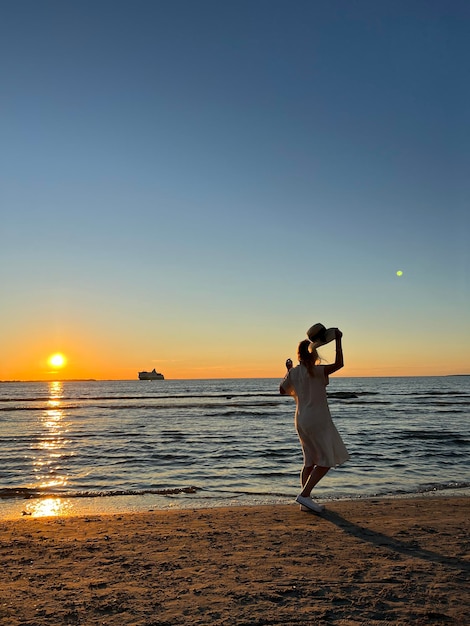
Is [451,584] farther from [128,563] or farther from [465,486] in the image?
[465,486]

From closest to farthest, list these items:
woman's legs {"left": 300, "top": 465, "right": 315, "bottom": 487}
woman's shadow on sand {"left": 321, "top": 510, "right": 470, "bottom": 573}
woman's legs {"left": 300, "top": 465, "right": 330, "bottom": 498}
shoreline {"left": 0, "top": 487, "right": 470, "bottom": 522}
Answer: woman's shadow on sand {"left": 321, "top": 510, "right": 470, "bottom": 573}
woman's legs {"left": 300, "top": 465, "right": 330, "bottom": 498}
woman's legs {"left": 300, "top": 465, "right": 315, "bottom": 487}
shoreline {"left": 0, "top": 487, "right": 470, "bottom": 522}

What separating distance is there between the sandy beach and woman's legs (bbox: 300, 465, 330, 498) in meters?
0.35

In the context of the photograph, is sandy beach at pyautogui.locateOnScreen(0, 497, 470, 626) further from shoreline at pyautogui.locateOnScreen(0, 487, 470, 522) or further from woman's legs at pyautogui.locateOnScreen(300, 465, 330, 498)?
shoreline at pyautogui.locateOnScreen(0, 487, 470, 522)

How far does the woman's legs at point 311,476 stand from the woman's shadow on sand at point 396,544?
0.47m

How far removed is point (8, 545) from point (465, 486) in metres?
8.87

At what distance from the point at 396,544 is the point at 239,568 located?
6.37ft

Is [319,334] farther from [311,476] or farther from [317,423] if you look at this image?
[311,476]

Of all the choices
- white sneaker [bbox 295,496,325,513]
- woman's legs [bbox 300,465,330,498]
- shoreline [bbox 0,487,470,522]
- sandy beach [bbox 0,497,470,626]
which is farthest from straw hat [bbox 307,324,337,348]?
shoreline [bbox 0,487,470,522]

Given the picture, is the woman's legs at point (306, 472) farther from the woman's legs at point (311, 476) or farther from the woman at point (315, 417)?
the woman at point (315, 417)

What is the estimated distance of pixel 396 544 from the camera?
19.0 ft

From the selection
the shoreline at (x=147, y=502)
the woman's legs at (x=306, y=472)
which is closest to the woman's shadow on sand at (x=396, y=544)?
the woman's legs at (x=306, y=472)

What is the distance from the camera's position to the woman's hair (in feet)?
24.1

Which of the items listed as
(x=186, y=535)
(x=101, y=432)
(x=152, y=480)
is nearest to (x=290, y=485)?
(x=152, y=480)

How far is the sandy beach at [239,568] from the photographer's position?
155 inches
